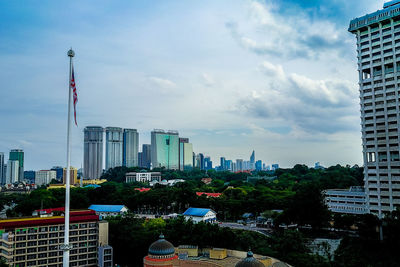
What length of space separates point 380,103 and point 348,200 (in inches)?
927

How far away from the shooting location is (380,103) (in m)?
58.1

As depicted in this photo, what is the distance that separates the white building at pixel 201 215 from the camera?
71438mm

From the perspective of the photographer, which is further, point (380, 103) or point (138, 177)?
point (138, 177)

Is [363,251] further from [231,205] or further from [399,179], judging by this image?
[231,205]

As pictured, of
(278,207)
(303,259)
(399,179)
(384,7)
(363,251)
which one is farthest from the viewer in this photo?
(278,207)

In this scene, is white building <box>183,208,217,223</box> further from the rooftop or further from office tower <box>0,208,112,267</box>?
the rooftop

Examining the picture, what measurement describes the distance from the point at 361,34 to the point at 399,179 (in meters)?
25.8

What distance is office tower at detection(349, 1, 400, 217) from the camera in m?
55.9

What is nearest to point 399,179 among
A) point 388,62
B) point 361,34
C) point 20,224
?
point 388,62

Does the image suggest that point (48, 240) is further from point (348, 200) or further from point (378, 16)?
point (378, 16)

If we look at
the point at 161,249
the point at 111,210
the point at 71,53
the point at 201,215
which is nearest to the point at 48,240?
the point at 161,249

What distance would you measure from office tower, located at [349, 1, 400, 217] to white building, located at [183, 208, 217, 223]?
101ft

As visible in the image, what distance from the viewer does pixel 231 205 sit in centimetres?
7769

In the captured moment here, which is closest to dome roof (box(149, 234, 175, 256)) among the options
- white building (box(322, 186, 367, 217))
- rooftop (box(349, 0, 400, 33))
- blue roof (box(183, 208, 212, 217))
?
blue roof (box(183, 208, 212, 217))
